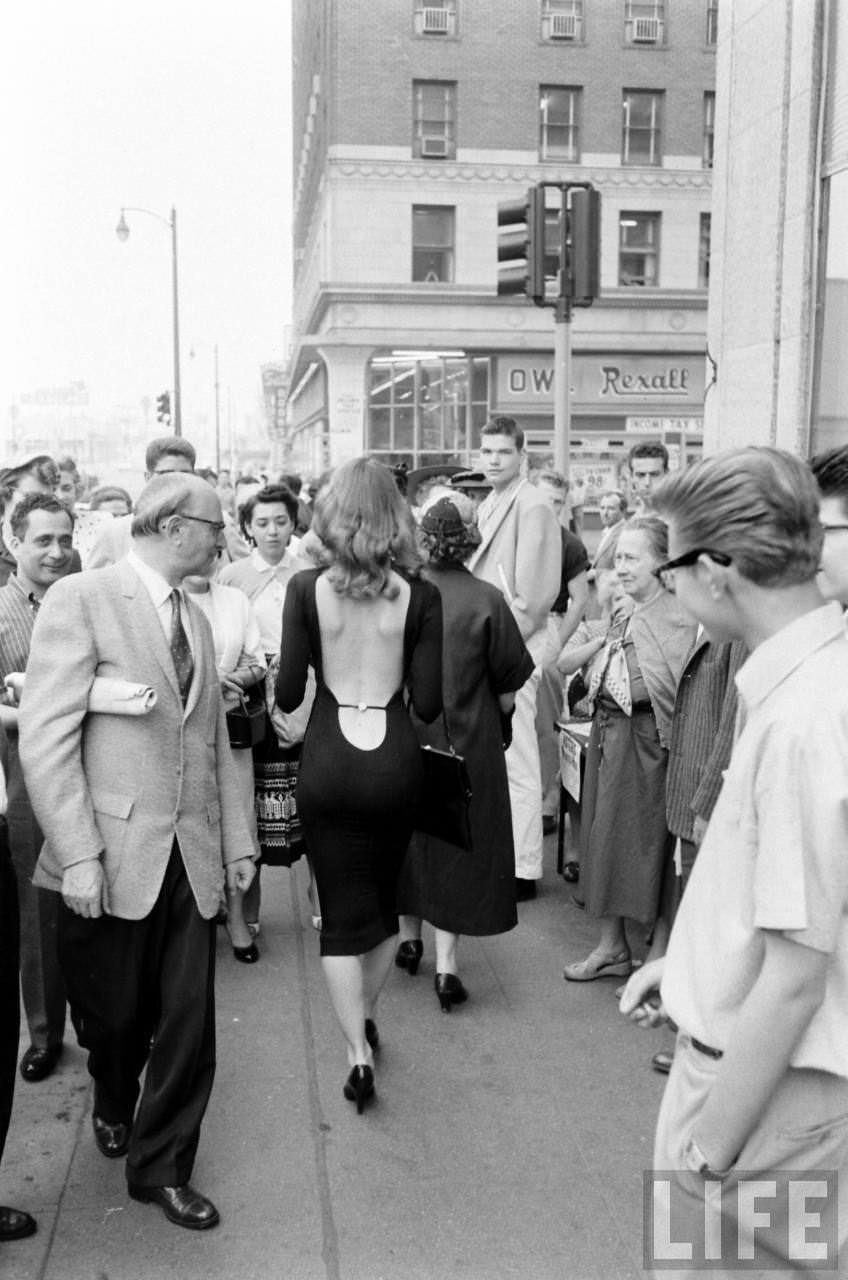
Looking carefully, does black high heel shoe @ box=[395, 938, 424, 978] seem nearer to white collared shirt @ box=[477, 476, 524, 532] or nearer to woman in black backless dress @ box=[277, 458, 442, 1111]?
woman in black backless dress @ box=[277, 458, 442, 1111]

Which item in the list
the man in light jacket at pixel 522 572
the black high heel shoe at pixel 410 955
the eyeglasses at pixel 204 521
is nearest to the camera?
the eyeglasses at pixel 204 521

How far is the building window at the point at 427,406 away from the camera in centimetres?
3350

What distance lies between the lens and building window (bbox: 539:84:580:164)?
33062 millimetres

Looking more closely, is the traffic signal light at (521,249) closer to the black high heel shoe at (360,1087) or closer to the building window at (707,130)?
the black high heel shoe at (360,1087)

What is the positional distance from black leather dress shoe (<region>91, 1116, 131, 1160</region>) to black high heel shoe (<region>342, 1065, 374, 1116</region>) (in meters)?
0.70

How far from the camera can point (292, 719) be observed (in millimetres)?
5125

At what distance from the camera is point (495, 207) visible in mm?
33156

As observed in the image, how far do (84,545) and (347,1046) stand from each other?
146 inches

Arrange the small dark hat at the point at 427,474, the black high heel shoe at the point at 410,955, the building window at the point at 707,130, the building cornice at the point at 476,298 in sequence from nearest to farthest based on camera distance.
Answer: the black high heel shoe at the point at 410,955 < the small dark hat at the point at 427,474 < the building cornice at the point at 476,298 < the building window at the point at 707,130

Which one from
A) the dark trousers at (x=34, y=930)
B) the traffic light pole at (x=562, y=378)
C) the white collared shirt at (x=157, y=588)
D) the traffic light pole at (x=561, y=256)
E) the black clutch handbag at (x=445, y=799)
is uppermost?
the traffic light pole at (x=561, y=256)

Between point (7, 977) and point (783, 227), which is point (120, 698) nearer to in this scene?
point (7, 977)

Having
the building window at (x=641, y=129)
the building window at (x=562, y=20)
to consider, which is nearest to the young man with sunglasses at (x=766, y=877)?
the building window at (x=641, y=129)

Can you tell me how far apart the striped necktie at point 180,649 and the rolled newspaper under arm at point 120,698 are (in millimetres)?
164

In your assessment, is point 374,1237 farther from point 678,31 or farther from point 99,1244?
point 678,31
